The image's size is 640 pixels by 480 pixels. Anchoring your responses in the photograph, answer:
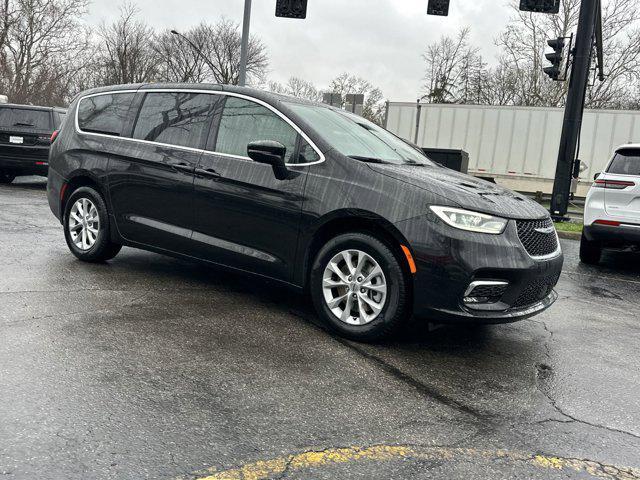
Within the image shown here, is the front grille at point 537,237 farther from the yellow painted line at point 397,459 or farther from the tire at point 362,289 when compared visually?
the yellow painted line at point 397,459

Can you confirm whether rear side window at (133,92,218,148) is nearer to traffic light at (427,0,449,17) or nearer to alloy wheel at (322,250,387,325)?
alloy wheel at (322,250,387,325)

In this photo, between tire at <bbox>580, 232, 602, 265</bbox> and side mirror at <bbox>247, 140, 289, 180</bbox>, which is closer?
side mirror at <bbox>247, 140, 289, 180</bbox>

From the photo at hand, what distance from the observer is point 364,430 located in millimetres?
2961

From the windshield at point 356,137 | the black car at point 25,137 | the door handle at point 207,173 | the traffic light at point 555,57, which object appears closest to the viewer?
the windshield at point 356,137

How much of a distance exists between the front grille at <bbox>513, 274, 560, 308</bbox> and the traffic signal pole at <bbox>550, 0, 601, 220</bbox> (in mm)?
9058

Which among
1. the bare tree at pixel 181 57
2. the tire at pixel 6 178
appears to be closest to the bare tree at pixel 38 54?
the bare tree at pixel 181 57

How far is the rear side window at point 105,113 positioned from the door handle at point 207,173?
1.24 metres

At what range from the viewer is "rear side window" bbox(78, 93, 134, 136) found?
595 centimetres

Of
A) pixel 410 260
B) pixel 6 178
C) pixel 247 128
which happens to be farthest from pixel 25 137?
pixel 410 260

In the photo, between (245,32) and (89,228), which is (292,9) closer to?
(245,32)

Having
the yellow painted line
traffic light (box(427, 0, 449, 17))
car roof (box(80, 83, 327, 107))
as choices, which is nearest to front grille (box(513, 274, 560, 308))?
the yellow painted line

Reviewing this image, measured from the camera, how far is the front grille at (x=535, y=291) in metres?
4.15

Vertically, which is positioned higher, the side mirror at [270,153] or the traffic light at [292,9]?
the traffic light at [292,9]

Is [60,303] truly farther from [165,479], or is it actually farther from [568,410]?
[568,410]
